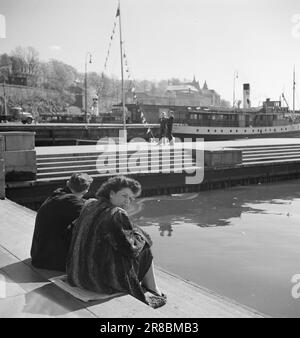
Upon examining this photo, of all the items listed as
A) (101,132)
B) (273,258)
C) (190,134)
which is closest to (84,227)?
(273,258)

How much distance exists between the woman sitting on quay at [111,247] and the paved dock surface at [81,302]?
17 cm

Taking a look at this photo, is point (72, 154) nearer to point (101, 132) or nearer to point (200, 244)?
point (200, 244)

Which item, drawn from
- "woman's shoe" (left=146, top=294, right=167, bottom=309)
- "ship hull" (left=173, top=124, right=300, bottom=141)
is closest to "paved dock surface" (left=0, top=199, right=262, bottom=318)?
"woman's shoe" (left=146, top=294, right=167, bottom=309)

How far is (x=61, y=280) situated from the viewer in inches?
174

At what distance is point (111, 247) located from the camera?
3727 millimetres

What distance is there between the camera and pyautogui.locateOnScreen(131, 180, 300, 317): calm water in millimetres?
6023

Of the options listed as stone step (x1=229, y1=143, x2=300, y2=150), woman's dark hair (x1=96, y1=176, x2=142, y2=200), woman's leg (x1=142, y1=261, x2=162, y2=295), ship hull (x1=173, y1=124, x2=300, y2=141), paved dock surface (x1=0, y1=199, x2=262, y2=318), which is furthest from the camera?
ship hull (x1=173, y1=124, x2=300, y2=141)

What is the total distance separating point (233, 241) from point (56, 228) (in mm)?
A: 4738

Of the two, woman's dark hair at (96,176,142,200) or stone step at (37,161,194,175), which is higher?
woman's dark hair at (96,176,142,200)

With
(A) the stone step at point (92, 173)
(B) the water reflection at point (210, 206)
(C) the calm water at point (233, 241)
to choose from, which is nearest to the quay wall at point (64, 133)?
(A) the stone step at point (92, 173)

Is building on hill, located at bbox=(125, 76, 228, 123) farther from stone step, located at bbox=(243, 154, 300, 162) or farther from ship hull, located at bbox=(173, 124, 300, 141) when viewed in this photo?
stone step, located at bbox=(243, 154, 300, 162)

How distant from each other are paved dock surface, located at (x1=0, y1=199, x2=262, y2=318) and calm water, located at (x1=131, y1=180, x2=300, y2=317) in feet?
4.09

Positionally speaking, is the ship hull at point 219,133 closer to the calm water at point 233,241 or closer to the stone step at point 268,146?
the stone step at point 268,146

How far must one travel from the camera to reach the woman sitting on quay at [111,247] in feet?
12.2
